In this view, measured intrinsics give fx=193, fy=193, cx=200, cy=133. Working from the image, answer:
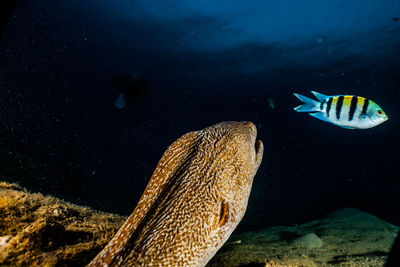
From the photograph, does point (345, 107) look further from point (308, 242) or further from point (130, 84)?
point (130, 84)

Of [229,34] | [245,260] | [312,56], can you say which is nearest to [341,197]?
[312,56]

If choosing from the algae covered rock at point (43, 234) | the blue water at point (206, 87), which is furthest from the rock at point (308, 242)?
the blue water at point (206, 87)

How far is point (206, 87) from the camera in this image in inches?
1289

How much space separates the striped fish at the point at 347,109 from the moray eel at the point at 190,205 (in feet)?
8.14

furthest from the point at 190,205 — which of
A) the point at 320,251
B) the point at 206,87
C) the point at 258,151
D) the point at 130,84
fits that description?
the point at 206,87

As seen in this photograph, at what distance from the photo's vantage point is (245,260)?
2584 mm

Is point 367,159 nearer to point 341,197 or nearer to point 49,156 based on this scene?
point 341,197

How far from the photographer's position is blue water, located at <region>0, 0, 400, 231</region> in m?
16.7

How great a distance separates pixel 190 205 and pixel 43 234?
1.75m

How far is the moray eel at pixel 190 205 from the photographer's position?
1.39m

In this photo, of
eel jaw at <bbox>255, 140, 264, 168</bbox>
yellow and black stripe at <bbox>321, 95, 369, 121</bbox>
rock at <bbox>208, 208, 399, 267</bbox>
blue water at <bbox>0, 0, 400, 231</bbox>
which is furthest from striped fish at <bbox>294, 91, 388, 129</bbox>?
blue water at <bbox>0, 0, 400, 231</bbox>

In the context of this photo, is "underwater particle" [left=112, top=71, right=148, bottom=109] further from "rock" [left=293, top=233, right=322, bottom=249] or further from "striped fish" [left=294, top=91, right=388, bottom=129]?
"rock" [left=293, top=233, right=322, bottom=249]

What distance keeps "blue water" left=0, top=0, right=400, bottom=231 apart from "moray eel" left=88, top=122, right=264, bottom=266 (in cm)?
936

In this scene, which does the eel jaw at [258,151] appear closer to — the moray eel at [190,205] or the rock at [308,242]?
the moray eel at [190,205]
